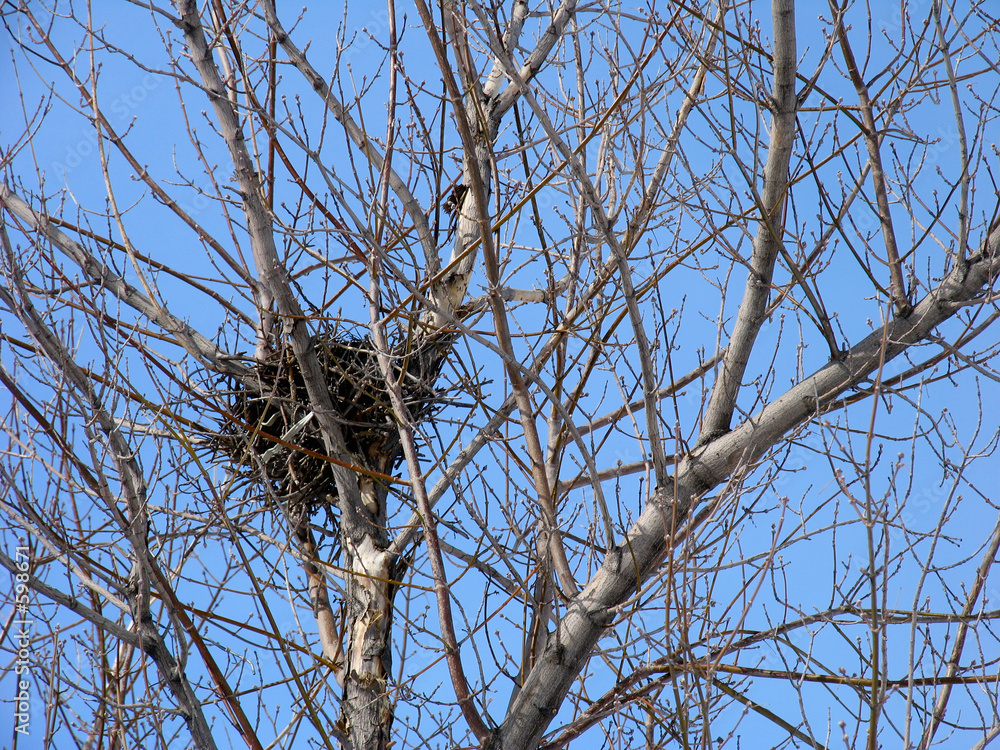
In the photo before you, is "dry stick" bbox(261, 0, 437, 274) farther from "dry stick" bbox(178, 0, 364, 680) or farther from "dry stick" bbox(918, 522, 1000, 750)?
"dry stick" bbox(918, 522, 1000, 750)

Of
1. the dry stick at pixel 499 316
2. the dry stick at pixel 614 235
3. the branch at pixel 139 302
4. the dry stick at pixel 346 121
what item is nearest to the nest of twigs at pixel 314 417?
the branch at pixel 139 302

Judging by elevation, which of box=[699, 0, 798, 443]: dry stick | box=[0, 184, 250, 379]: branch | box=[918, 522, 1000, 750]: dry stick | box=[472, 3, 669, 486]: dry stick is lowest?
box=[918, 522, 1000, 750]: dry stick

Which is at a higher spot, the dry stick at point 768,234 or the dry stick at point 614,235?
the dry stick at point 768,234

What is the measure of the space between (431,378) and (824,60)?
7.32 ft

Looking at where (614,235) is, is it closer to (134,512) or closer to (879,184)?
(879,184)

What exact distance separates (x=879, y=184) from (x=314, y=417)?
8.32ft

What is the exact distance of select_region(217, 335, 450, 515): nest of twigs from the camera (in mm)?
3938

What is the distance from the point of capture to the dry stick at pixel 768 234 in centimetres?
271

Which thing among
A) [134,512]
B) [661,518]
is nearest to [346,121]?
[134,512]

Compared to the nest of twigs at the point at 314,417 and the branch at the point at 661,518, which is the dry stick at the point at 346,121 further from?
the branch at the point at 661,518

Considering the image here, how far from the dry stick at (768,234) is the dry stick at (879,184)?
0.28 meters

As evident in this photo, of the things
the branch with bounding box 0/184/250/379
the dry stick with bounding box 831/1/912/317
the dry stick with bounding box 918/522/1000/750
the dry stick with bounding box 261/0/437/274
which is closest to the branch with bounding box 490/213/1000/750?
the dry stick with bounding box 831/1/912/317

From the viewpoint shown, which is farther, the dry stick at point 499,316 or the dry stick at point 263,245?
the dry stick at point 263,245

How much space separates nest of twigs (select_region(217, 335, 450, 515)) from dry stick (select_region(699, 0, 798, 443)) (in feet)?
4.46
